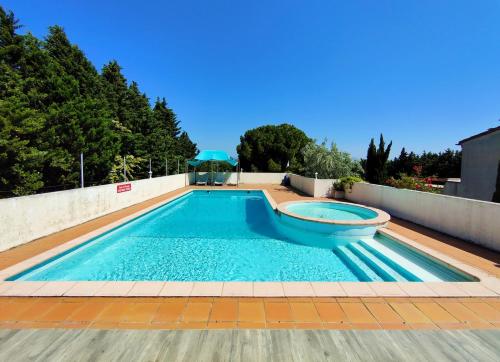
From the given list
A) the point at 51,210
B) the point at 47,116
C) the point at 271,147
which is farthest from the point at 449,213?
the point at 271,147

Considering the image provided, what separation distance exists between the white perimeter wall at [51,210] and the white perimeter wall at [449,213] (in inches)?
356

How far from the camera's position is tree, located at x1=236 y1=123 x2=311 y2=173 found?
25609 millimetres

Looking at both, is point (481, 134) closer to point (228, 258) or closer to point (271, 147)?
point (228, 258)

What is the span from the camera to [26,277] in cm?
353

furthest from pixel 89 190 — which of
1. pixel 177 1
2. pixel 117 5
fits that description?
pixel 177 1

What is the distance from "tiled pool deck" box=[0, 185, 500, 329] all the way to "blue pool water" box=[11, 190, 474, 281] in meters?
0.86

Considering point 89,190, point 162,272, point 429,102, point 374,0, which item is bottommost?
point 162,272

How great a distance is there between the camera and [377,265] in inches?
166

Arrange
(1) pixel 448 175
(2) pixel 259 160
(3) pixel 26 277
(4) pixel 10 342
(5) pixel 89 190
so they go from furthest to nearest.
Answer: (2) pixel 259 160 → (1) pixel 448 175 → (5) pixel 89 190 → (3) pixel 26 277 → (4) pixel 10 342

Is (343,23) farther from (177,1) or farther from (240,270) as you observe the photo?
(240,270)

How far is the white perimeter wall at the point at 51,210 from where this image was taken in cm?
440

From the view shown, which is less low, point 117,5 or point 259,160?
point 117,5

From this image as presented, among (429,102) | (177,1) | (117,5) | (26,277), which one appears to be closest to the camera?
(26,277)

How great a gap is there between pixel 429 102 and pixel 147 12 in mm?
14262
